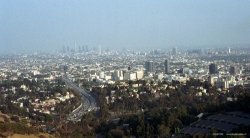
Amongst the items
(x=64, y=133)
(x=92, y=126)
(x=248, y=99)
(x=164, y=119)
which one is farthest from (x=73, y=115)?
(x=248, y=99)

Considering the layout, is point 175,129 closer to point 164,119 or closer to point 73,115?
point 164,119

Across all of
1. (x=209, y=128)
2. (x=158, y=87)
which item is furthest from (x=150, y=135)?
(x=158, y=87)

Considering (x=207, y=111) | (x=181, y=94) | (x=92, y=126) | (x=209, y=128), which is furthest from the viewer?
(x=181, y=94)

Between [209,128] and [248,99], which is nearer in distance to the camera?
[209,128]

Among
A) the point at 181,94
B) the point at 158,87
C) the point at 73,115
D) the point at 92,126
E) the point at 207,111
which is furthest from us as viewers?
the point at 158,87

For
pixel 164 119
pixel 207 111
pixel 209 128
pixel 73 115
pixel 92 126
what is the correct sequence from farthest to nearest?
1. pixel 73 115
2. pixel 92 126
3. pixel 207 111
4. pixel 164 119
5. pixel 209 128

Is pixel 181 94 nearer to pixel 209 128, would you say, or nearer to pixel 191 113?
pixel 191 113

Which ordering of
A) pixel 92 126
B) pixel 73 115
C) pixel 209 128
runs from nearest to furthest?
pixel 209 128, pixel 92 126, pixel 73 115

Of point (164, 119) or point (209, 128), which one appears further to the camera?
point (164, 119)
